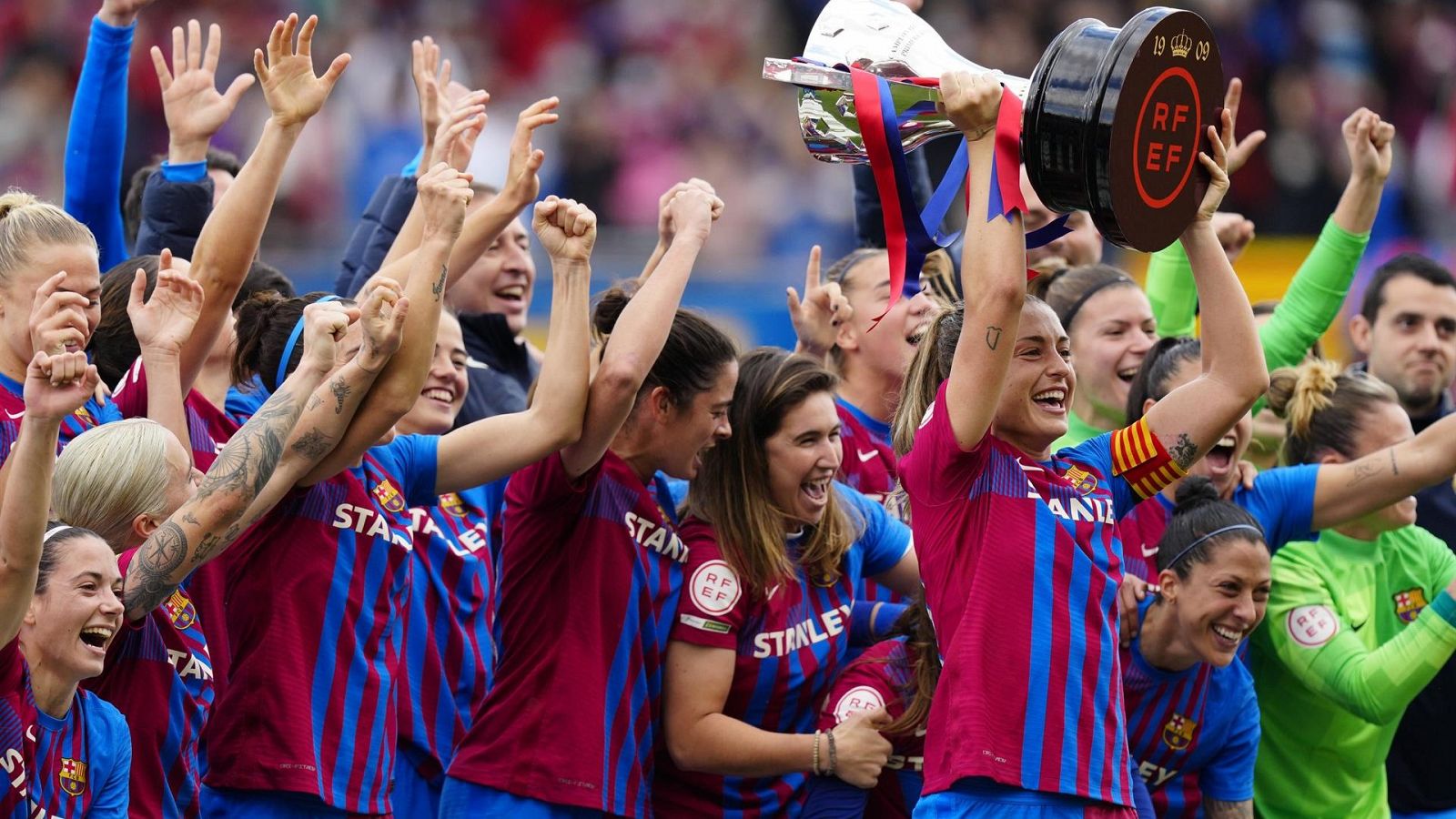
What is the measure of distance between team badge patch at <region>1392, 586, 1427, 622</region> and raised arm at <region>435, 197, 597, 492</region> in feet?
8.28

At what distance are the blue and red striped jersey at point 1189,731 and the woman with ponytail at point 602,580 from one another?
3.93 feet

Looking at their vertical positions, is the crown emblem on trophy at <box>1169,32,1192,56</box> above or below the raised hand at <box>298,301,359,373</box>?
above

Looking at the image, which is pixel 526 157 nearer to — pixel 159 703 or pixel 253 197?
pixel 253 197

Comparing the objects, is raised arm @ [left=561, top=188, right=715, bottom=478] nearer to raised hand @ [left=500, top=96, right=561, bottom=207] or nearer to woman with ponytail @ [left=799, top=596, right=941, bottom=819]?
raised hand @ [left=500, top=96, right=561, bottom=207]

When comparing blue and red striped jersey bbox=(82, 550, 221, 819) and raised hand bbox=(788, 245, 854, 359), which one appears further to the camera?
raised hand bbox=(788, 245, 854, 359)

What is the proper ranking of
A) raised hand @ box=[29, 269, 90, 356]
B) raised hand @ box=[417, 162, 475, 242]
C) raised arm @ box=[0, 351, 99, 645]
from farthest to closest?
raised hand @ box=[417, 162, 475, 242], raised hand @ box=[29, 269, 90, 356], raised arm @ box=[0, 351, 99, 645]

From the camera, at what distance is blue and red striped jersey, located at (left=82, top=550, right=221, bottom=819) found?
3619 millimetres

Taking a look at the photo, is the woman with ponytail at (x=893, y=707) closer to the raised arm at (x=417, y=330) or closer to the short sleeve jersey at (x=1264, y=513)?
the short sleeve jersey at (x=1264, y=513)

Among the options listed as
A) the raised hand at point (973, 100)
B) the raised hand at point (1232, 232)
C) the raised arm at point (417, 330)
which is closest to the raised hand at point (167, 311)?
the raised arm at point (417, 330)

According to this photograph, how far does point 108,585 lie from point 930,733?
156 centimetres

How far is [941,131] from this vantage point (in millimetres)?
3764

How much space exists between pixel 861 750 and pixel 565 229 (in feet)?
4.38

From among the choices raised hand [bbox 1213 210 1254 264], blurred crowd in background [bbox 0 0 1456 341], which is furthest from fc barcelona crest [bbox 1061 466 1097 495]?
blurred crowd in background [bbox 0 0 1456 341]

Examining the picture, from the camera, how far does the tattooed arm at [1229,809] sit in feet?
15.1
